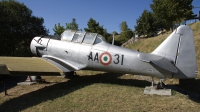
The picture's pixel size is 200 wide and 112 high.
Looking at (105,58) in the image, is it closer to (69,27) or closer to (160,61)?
(160,61)

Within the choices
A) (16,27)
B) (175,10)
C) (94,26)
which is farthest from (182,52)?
(94,26)

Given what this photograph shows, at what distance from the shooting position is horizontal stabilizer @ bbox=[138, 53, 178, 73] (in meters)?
6.38

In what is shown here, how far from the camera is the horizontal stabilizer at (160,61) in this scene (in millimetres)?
6377

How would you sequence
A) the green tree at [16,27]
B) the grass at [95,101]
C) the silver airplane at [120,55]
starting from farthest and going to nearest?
1. the green tree at [16,27]
2. the silver airplane at [120,55]
3. the grass at [95,101]

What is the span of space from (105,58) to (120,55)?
2.33 ft

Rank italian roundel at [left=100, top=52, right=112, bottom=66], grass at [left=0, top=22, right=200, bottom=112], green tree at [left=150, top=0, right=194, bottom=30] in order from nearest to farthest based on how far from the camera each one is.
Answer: grass at [left=0, top=22, right=200, bottom=112], italian roundel at [left=100, top=52, right=112, bottom=66], green tree at [left=150, top=0, right=194, bottom=30]

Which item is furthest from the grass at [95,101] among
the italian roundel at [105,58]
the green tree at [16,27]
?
the green tree at [16,27]

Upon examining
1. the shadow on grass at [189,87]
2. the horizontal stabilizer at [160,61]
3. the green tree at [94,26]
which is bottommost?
the shadow on grass at [189,87]

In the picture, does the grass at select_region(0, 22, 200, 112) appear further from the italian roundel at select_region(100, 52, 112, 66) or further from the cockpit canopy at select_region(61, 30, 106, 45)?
the cockpit canopy at select_region(61, 30, 106, 45)

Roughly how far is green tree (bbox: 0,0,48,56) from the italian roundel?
41.5 ft

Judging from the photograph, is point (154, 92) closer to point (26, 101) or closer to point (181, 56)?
point (181, 56)

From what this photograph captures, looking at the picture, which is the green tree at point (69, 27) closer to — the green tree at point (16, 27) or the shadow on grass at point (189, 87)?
the green tree at point (16, 27)

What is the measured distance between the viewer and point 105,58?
7.79m

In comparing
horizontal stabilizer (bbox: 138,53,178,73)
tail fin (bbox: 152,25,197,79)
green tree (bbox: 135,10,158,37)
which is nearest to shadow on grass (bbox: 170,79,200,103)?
tail fin (bbox: 152,25,197,79)
